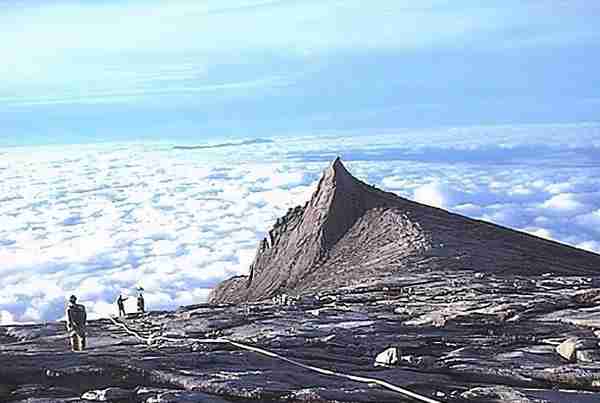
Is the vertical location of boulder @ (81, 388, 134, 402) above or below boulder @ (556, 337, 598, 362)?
above

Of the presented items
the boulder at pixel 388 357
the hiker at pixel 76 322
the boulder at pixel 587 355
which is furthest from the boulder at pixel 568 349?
the hiker at pixel 76 322

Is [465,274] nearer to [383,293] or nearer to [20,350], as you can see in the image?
[383,293]

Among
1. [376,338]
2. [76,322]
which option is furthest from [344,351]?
[76,322]

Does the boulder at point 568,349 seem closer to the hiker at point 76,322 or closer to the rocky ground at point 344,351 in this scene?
the rocky ground at point 344,351

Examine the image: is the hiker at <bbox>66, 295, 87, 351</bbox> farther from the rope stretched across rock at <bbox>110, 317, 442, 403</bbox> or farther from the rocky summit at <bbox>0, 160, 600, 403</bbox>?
the rope stretched across rock at <bbox>110, 317, 442, 403</bbox>

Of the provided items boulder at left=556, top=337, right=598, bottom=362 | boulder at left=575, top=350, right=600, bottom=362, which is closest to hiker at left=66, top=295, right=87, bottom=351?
boulder at left=556, top=337, right=598, bottom=362

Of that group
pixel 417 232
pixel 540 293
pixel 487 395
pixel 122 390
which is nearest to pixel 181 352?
pixel 122 390

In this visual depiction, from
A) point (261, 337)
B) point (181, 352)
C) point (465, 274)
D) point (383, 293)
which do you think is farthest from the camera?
point (465, 274)
